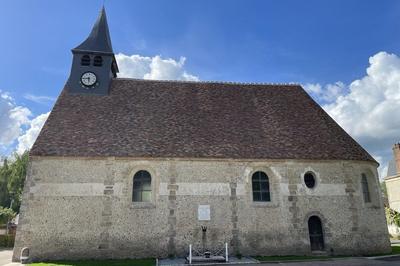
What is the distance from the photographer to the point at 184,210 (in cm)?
1409

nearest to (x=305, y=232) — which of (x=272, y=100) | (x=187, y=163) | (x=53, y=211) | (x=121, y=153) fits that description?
(x=187, y=163)

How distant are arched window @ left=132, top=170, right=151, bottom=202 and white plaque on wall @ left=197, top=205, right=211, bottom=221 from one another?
2.57 metres

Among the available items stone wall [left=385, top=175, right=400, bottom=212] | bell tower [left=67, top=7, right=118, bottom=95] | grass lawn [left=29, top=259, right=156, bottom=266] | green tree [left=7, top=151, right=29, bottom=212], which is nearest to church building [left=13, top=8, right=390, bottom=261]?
bell tower [left=67, top=7, right=118, bottom=95]

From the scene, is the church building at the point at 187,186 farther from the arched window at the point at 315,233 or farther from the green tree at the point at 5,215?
the green tree at the point at 5,215

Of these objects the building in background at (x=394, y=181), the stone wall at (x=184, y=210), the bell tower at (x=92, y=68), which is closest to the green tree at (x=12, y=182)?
the bell tower at (x=92, y=68)

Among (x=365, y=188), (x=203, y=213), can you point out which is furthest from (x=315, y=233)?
(x=203, y=213)

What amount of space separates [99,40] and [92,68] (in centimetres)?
243

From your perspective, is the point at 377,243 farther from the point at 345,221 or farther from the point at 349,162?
the point at 349,162

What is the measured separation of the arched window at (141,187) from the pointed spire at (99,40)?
8.45 meters

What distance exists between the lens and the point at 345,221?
1488cm

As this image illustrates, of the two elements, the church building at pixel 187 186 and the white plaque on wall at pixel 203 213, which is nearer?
the church building at pixel 187 186

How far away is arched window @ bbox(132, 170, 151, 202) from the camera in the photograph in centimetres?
1444

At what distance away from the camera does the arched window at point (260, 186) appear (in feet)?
49.3

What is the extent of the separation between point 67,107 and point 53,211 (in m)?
5.95
